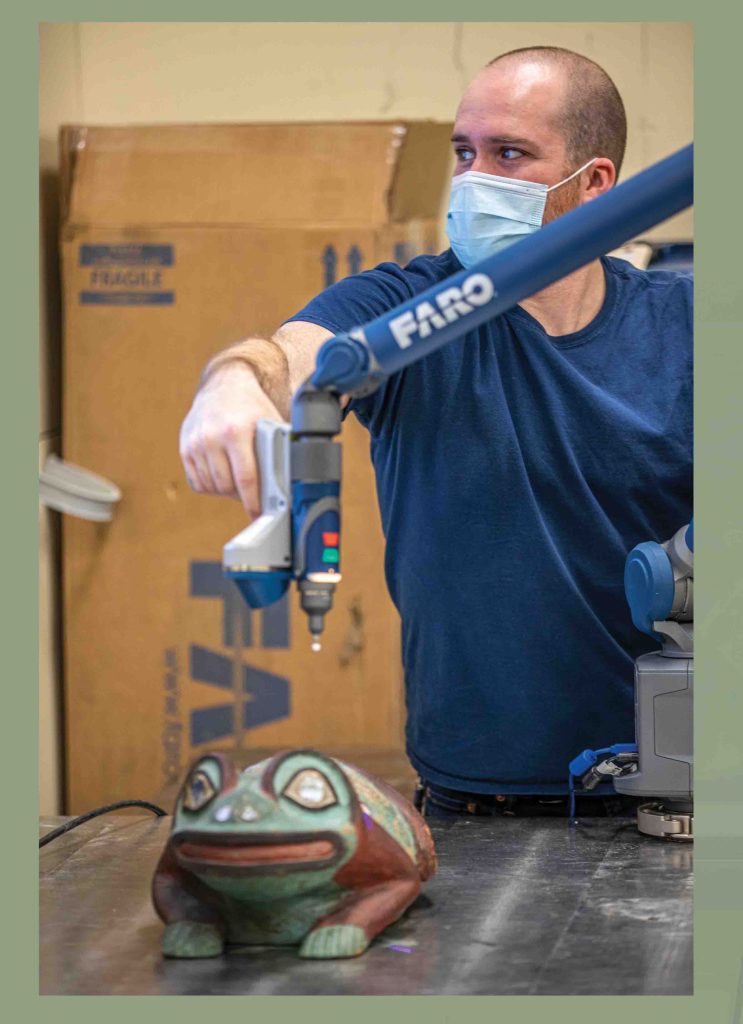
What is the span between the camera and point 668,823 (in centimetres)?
154

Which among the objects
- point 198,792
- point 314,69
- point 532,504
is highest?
point 314,69

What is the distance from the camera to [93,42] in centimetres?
160

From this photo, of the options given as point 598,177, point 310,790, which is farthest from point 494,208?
point 310,790

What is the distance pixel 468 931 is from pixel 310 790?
0.20 meters

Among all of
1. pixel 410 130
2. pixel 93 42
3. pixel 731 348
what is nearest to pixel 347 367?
pixel 731 348

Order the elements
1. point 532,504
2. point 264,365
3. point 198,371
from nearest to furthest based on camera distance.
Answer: point 264,365 < point 532,504 < point 198,371

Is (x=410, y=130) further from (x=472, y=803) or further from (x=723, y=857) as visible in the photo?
(x=723, y=857)

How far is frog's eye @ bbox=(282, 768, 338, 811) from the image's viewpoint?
47.1 inches

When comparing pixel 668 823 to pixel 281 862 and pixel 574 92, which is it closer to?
pixel 281 862

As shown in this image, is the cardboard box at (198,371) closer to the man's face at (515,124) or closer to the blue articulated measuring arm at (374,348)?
the man's face at (515,124)

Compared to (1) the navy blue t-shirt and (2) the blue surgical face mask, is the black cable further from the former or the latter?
(2) the blue surgical face mask

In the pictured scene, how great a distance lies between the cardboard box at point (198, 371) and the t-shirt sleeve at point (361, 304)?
982 millimetres

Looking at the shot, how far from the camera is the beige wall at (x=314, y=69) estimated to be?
1569 mm

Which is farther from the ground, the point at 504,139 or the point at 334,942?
the point at 504,139
